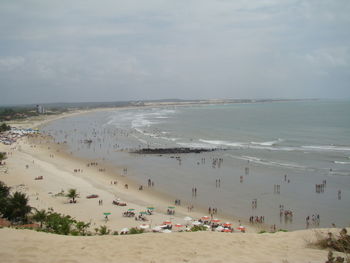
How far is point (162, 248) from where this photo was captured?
27.7 ft

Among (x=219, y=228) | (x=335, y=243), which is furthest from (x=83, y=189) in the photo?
(x=335, y=243)

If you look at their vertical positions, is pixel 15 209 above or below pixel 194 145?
above

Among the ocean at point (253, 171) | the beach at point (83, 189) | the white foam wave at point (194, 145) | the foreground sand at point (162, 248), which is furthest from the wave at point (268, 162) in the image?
the foreground sand at point (162, 248)

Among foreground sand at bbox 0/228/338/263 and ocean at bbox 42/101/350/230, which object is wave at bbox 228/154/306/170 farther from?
foreground sand at bbox 0/228/338/263

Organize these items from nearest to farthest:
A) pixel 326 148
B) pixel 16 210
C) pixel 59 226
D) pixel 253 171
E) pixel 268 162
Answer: pixel 59 226 → pixel 16 210 → pixel 253 171 → pixel 268 162 → pixel 326 148

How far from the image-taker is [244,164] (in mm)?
43000

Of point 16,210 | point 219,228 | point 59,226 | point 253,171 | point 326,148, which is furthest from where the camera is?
point 326,148

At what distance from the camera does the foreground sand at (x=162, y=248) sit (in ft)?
25.2

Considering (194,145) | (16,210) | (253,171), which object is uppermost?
(16,210)

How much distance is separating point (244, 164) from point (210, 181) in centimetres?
959

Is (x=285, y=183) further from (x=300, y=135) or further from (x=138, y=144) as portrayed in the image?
(x=300, y=135)

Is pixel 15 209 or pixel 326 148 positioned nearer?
pixel 15 209

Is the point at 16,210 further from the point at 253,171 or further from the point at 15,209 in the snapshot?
the point at 253,171

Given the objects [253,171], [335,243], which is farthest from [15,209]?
[253,171]
